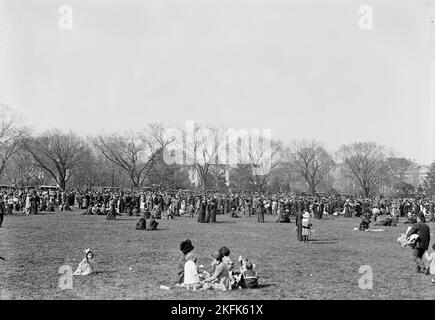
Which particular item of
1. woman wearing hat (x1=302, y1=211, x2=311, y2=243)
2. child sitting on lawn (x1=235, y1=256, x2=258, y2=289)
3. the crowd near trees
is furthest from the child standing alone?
the crowd near trees

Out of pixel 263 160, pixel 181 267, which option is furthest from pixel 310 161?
pixel 181 267

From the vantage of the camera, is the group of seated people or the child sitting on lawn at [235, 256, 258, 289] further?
the child sitting on lawn at [235, 256, 258, 289]

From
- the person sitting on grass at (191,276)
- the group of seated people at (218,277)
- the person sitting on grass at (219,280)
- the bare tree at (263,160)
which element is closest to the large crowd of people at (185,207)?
the group of seated people at (218,277)

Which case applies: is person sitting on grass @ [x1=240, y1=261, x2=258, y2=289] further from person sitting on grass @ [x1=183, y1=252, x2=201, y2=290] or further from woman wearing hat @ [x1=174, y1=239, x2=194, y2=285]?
woman wearing hat @ [x1=174, y1=239, x2=194, y2=285]

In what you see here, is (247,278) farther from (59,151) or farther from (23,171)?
(23,171)

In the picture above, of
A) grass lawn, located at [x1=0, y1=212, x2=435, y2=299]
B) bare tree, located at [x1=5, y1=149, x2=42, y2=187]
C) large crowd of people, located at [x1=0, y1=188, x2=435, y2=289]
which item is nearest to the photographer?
grass lawn, located at [x1=0, y1=212, x2=435, y2=299]

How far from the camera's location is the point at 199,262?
13812mm

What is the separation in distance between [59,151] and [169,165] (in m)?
15.6

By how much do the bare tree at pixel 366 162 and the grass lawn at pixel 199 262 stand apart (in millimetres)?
56564

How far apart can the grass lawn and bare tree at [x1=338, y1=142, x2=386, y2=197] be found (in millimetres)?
Result: 56564

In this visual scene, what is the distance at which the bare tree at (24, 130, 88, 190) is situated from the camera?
63.0m

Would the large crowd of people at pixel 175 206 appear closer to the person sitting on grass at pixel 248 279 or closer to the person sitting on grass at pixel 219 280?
the person sitting on grass at pixel 248 279

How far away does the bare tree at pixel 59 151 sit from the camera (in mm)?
62969
